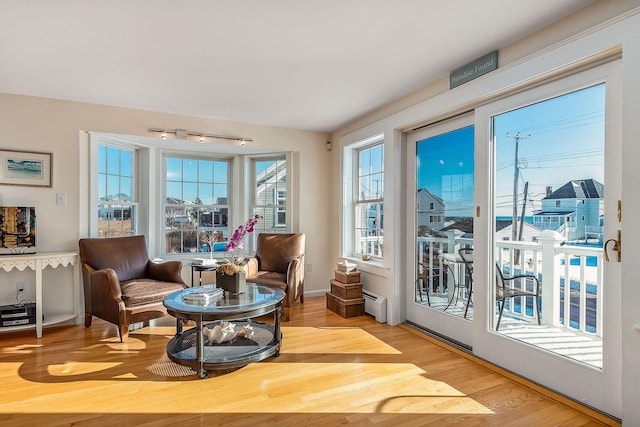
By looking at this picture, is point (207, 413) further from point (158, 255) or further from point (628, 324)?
point (158, 255)

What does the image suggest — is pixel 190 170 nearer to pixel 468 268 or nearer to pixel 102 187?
pixel 102 187

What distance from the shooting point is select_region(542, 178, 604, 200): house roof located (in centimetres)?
213

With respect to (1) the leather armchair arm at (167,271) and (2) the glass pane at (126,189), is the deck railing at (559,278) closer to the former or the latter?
(1) the leather armchair arm at (167,271)

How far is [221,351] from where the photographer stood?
110 inches

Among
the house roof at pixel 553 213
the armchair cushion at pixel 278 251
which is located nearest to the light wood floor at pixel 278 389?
the house roof at pixel 553 213

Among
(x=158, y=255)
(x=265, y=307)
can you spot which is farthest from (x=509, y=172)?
(x=158, y=255)

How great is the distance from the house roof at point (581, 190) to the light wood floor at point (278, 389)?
130 centimetres

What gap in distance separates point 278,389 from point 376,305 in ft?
6.19

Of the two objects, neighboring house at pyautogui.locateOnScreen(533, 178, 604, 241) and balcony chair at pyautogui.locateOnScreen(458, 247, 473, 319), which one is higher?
neighboring house at pyautogui.locateOnScreen(533, 178, 604, 241)

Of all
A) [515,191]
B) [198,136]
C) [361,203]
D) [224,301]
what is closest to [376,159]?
[361,203]

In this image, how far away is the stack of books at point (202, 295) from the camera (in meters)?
2.69

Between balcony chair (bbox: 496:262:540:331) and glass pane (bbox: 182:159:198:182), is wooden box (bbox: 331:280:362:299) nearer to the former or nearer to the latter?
balcony chair (bbox: 496:262:540:331)

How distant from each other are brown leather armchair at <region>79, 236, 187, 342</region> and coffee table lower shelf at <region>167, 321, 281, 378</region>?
21.9 inches

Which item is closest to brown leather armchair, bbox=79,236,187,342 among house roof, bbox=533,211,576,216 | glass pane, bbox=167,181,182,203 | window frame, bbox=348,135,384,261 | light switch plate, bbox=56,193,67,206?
light switch plate, bbox=56,193,67,206
